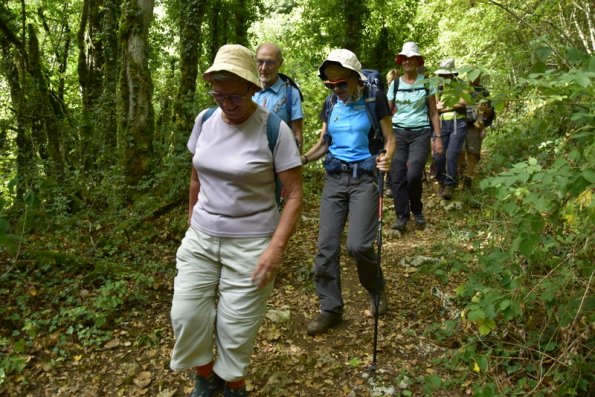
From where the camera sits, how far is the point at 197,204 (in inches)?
125

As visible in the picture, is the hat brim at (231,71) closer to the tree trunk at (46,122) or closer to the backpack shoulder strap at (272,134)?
the backpack shoulder strap at (272,134)

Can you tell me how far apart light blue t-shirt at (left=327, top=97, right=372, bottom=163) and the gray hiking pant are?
192mm

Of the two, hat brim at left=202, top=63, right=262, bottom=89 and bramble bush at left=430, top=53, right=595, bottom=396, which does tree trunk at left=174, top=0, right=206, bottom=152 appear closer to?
hat brim at left=202, top=63, right=262, bottom=89

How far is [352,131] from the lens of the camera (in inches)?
166

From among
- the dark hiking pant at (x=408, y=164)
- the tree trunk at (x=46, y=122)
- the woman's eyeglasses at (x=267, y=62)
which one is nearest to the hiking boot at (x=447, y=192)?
the dark hiking pant at (x=408, y=164)

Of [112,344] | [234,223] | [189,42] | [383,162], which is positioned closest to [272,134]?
[234,223]

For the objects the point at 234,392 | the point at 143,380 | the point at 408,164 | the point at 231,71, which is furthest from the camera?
the point at 408,164

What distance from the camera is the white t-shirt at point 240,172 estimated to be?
285 cm

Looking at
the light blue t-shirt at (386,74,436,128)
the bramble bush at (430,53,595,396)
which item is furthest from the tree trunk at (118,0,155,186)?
the bramble bush at (430,53,595,396)

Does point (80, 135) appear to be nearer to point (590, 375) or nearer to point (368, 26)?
point (590, 375)

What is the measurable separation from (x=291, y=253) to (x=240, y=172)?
3.73 meters

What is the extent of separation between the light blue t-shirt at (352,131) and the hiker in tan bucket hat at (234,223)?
55.3 inches

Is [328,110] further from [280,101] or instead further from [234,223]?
[234,223]

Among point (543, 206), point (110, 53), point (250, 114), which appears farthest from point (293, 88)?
point (110, 53)
